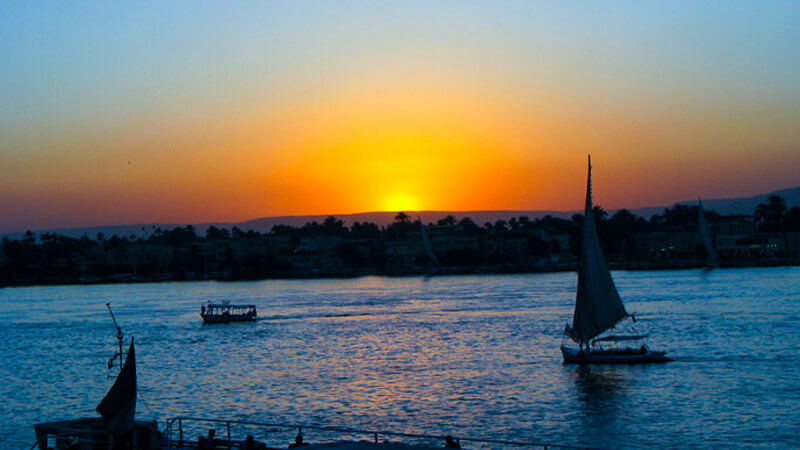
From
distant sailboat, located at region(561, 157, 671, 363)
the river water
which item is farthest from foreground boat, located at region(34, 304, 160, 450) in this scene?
distant sailboat, located at region(561, 157, 671, 363)

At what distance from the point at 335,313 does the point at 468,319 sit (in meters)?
19.8

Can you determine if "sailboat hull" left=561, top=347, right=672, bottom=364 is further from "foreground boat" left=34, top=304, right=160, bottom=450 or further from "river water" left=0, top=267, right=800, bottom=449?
"foreground boat" left=34, top=304, right=160, bottom=450

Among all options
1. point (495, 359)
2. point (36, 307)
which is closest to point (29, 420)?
point (495, 359)

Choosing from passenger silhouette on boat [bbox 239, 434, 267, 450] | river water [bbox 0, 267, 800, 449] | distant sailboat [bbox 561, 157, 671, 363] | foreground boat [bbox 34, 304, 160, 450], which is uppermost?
distant sailboat [bbox 561, 157, 671, 363]

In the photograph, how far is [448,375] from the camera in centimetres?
5334

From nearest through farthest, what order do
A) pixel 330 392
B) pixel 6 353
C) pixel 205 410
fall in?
pixel 205 410, pixel 330 392, pixel 6 353

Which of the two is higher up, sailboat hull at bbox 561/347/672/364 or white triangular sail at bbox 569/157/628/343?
white triangular sail at bbox 569/157/628/343

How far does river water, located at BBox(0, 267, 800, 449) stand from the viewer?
38938 millimetres

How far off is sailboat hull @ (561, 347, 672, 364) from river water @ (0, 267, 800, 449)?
746 millimetres

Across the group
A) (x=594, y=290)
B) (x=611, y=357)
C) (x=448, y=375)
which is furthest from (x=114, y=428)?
(x=611, y=357)

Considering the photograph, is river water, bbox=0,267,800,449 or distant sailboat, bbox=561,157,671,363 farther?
distant sailboat, bbox=561,157,671,363

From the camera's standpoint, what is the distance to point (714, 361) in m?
54.8

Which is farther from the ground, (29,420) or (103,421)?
(103,421)

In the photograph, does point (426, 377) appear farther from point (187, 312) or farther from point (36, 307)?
point (36, 307)
